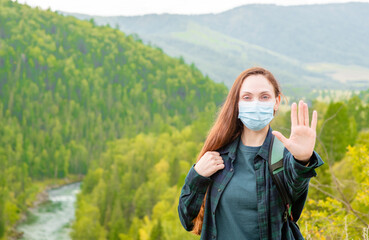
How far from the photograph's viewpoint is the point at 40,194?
88.0 metres

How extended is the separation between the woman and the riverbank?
6328cm

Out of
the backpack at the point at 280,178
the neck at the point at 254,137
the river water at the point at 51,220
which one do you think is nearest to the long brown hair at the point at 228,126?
the neck at the point at 254,137

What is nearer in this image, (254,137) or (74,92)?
(254,137)

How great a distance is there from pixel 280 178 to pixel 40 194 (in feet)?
299

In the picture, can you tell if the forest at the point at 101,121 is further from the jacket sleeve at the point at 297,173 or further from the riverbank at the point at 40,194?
the jacket sleeve at the point at 297,173

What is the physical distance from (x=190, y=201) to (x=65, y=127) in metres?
132

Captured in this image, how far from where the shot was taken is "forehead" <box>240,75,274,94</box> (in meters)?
3.32

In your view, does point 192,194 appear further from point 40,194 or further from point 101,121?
point 101,121

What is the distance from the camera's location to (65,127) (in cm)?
13050

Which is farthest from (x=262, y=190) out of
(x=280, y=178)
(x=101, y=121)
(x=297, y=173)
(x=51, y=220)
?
(x=101, y=121)

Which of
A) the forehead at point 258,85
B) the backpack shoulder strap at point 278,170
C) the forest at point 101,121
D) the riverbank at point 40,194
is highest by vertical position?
the forehead at point 258,85

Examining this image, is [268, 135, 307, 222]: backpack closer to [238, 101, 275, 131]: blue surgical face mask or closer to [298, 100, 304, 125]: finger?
[238, 101, 275, 131]: blue surgical face mask

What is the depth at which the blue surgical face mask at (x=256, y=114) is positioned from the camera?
3.20 meters

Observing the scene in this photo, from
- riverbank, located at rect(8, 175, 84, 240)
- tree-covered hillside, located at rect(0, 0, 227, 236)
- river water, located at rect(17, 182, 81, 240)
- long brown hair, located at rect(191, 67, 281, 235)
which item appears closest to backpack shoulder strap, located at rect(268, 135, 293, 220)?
long brown hair, located at rect(191, 67, 281, 235)
